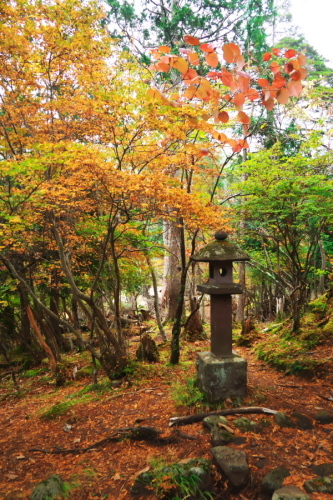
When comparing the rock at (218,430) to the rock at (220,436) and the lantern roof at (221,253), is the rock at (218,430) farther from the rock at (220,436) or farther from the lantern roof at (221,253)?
the lantern roof at (221,253)

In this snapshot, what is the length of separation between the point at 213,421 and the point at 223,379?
0.72 meters

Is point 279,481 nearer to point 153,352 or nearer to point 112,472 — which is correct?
point 112,472

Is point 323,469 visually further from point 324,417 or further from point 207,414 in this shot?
point 207,414

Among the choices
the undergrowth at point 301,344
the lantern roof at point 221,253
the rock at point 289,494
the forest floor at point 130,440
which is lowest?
the forest floor at point 130,440

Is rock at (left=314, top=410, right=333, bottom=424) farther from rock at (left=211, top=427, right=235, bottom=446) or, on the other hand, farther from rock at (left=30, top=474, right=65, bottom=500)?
rock at (left=30, top=474, right=65, bottom=500)

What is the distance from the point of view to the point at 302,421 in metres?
3.70

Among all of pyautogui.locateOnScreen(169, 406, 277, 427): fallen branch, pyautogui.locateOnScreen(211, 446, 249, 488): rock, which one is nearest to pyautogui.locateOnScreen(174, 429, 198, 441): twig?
pyautogui.locateOnScreen(169, 406, 277, 427): fallen branch

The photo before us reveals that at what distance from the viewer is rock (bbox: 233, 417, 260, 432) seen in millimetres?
3553

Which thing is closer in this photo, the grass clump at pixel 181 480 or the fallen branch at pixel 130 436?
the grass clump at pixel 181 480

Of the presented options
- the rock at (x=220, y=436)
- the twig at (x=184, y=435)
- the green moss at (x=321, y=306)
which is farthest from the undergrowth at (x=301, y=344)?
the twig at (x=184, y=435)

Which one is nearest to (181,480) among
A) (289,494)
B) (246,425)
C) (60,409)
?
(289,494)

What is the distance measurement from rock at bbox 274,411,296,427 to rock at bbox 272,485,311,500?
1.13 meters

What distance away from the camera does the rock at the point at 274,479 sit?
104 inches

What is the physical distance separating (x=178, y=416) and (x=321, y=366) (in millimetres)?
2883
